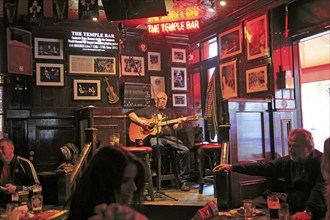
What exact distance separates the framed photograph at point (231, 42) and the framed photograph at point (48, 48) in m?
3.17

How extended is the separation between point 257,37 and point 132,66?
8.71 ft

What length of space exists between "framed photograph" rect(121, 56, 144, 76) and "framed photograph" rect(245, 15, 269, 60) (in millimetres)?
2314

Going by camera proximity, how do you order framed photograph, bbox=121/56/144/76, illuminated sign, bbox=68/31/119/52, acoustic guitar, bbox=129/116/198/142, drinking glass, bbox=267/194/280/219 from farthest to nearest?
framed photograph, bbox=121/56/144/76, illuminated sign, bbox=68/31/119/52, acoustic guitar, bbox=129/116/198/142, drinking glass, bbox=267/194/280/219

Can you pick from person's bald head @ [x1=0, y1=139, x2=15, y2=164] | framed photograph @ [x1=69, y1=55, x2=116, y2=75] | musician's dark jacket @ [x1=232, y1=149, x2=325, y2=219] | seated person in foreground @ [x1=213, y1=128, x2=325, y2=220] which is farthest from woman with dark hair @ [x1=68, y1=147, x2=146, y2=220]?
framed photograph @ [x1=69, y1=55, x2=116, y2=75]

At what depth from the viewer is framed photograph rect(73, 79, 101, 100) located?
6.37 meters

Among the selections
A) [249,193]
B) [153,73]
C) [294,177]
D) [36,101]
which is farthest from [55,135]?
[294,177]

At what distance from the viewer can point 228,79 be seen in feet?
20.7

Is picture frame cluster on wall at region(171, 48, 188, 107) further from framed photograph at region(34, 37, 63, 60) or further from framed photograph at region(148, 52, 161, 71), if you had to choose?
framed photograph at region(34, 37, 63, 60)

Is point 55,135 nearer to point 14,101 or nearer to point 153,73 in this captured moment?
point 14,101

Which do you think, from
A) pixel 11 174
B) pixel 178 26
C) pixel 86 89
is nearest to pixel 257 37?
pixel 178 26

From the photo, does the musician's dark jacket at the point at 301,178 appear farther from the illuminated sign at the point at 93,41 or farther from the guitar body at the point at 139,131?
the illuminated sign at the point at 93,41

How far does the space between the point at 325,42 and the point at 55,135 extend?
595 cm

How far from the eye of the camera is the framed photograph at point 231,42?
597cm

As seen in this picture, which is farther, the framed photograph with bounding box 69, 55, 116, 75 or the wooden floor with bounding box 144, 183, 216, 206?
the framed photograph with bounding box 69, 55, 116, 75
